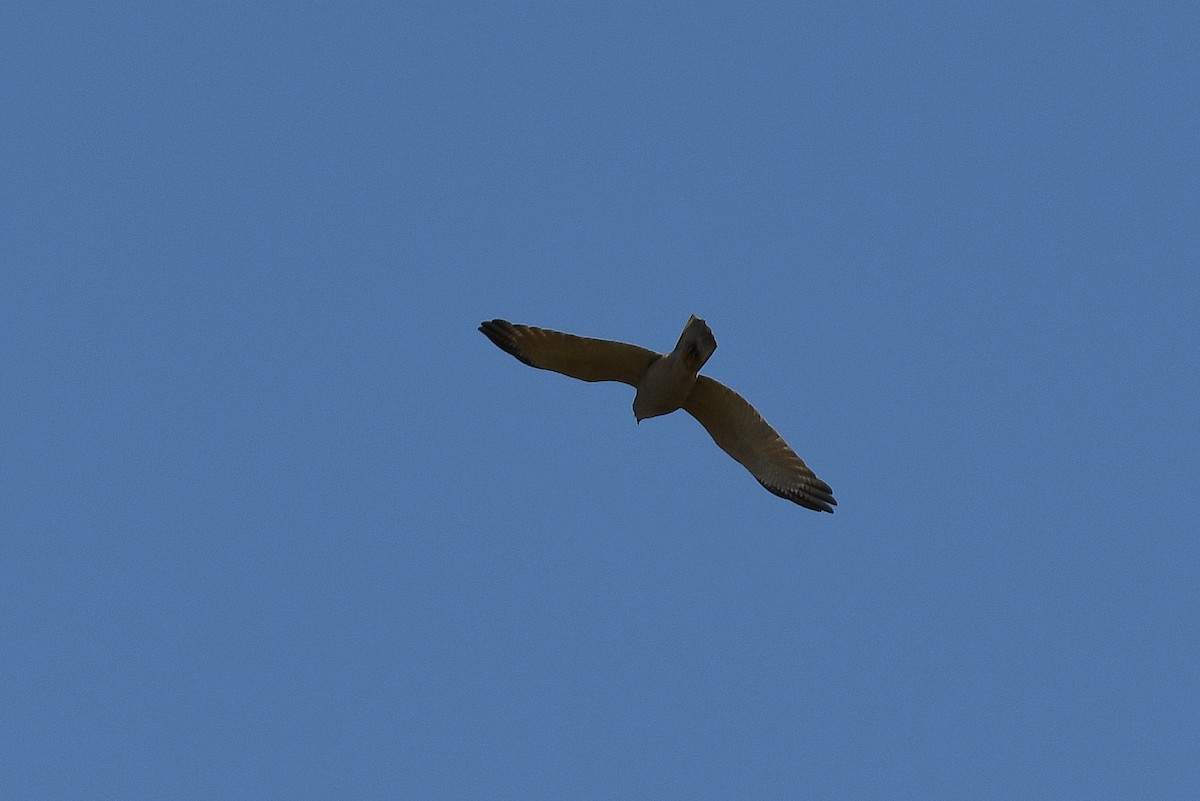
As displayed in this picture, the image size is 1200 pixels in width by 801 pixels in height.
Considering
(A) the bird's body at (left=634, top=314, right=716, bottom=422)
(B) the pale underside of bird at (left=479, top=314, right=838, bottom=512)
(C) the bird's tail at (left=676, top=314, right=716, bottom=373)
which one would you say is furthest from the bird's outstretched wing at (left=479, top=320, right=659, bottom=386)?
(C) the bird's tail at (left=676, top=314, right=716, bottom=373)

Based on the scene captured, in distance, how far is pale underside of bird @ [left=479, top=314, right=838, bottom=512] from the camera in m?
21.7

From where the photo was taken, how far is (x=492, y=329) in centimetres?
2197

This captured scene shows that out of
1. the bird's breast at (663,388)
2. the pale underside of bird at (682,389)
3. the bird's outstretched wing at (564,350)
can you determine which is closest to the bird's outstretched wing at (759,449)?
the pale underside of bird at (682,389)

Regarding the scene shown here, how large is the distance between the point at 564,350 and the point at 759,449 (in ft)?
9.52

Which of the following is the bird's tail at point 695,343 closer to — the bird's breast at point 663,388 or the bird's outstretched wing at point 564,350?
the bird's breast at point 663,388

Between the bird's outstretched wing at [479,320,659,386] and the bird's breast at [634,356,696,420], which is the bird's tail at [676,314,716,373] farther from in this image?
the bird's outstretched wing at [479,320,659,386]

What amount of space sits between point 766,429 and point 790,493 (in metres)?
0.91

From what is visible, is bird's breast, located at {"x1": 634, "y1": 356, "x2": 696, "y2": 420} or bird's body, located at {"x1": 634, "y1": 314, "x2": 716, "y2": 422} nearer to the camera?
bird's body, located at {"x1": 634, "y1": 314, "x2": 716, "y2": 422}

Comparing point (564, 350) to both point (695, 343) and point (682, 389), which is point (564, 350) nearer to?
point (682, 389)

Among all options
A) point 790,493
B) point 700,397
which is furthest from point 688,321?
point 790,493

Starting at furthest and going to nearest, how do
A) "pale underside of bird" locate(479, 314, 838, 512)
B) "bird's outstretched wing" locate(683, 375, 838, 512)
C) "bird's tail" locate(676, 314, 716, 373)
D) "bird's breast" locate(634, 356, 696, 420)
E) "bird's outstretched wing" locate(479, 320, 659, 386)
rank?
"bird's outstretched wing" locate(683, 375, 838, 512)
"bird's outstretched wing" locate(479, 320, 659, 386)
"pale underside of bird" locate(479, 314, 838, 512)
"bird's breast" locate(634, 356, 696, 420)
"bird's tail" locate(676, 314, 716, 373)

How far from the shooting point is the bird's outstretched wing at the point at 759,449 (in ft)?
72.9

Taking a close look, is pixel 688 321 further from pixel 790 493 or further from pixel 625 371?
pixel 790 493

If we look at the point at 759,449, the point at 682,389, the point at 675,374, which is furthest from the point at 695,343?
the point at 759,449
